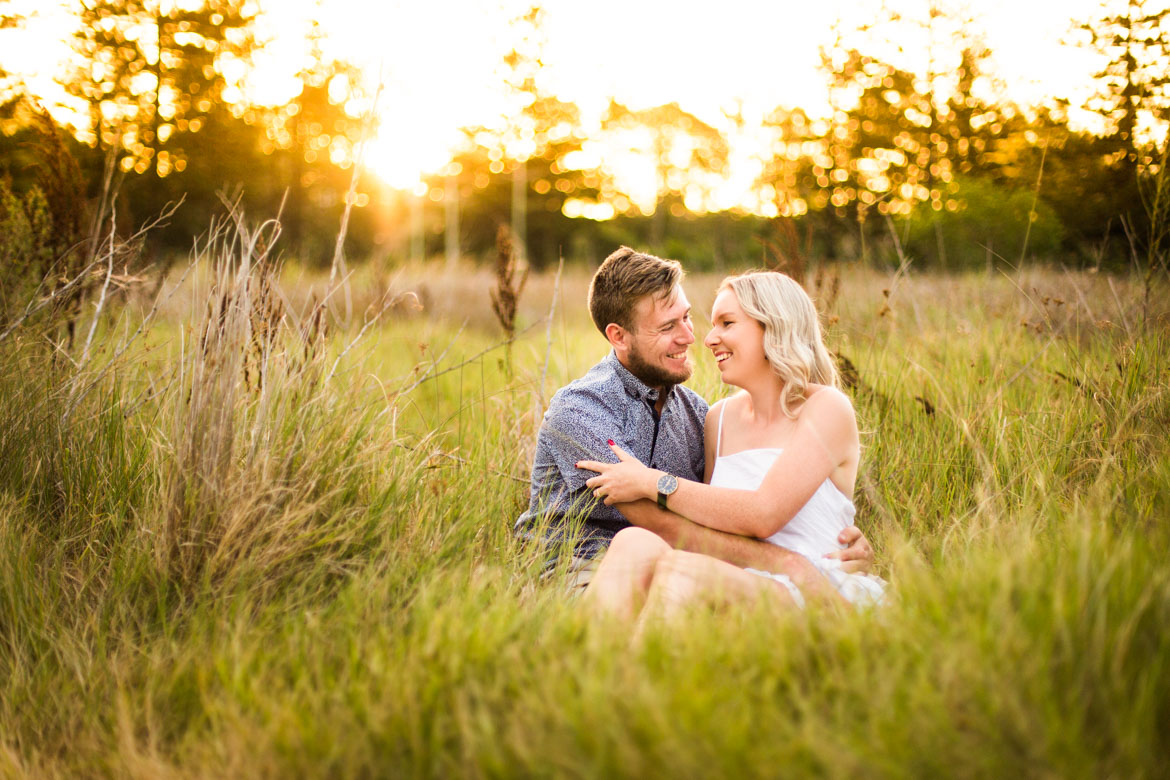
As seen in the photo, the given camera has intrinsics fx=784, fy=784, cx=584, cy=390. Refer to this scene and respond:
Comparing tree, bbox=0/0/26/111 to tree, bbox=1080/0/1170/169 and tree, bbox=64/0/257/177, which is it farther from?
tree, bbox=1080/0/1170/169

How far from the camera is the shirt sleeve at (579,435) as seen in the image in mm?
3062

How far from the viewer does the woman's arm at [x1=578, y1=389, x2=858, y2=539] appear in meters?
2.81

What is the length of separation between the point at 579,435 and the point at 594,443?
0.22 ft

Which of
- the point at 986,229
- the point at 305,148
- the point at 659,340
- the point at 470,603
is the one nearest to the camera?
the point at 470,603

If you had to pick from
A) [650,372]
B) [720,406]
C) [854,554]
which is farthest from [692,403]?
[854,554]

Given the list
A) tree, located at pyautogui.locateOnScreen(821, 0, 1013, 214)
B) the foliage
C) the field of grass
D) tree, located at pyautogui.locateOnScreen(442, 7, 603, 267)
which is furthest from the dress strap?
tree, located at pyautogui.locateOnScreen(442, 7, 603, 267)

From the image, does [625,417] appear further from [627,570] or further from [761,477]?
[627,570]

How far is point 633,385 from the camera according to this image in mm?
3320

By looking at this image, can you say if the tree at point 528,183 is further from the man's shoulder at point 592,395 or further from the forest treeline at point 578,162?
the man's shoulder at point 592,395

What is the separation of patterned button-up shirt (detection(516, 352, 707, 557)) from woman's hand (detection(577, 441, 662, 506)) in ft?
0.35

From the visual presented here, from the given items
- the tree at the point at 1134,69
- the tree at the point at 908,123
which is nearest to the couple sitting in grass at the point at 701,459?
the tree at the point at 1134,69

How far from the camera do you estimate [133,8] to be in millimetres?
7383

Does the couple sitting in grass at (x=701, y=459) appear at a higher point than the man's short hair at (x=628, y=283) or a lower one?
lower

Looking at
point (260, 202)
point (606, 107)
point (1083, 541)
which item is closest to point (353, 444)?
point (1083, 541)
